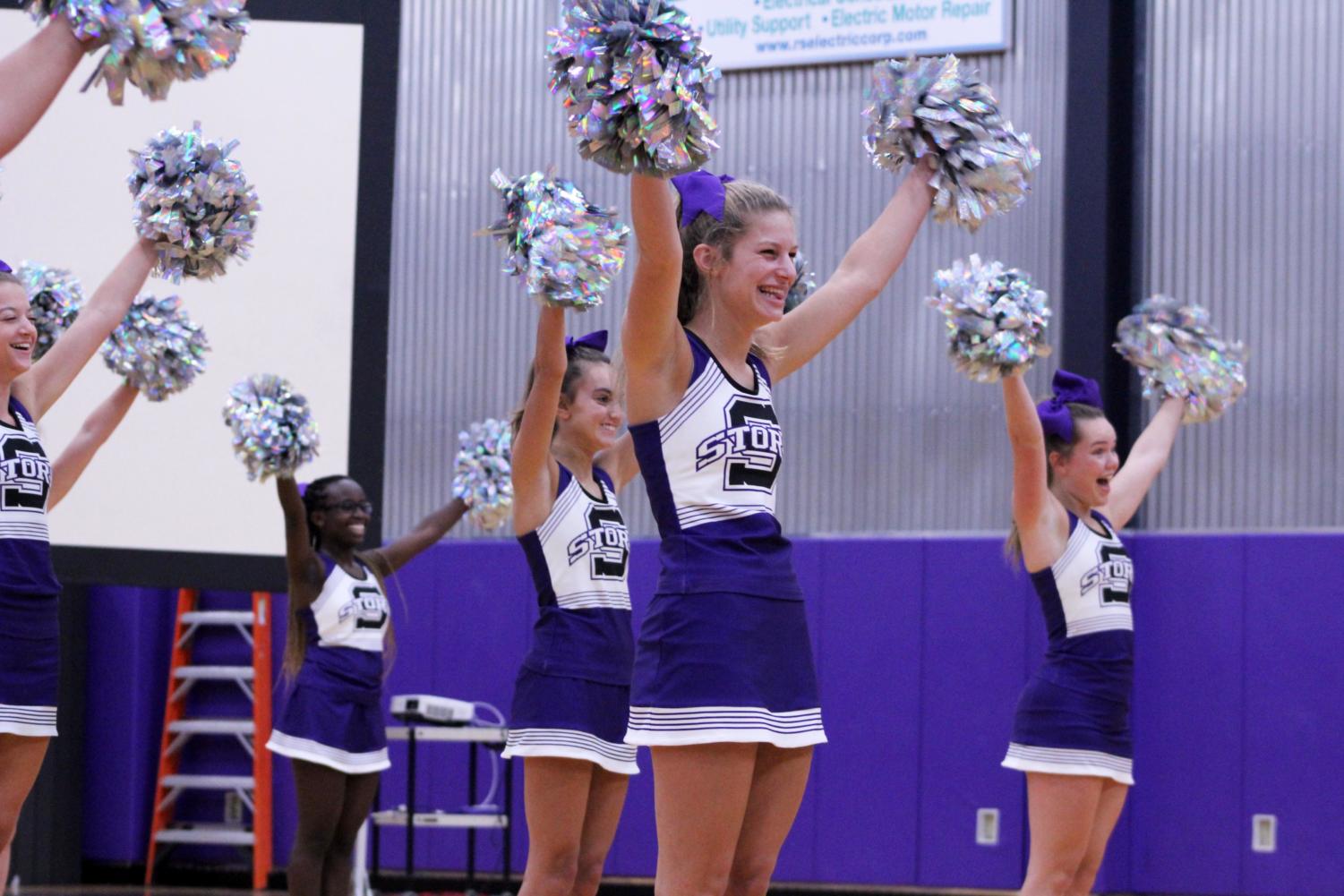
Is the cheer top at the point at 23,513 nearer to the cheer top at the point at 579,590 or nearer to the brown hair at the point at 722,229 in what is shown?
the cheer top at the point at 579,590

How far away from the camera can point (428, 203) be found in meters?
8.17

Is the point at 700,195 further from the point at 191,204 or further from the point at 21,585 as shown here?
the point at 21,585

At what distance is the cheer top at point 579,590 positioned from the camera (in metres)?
3.74

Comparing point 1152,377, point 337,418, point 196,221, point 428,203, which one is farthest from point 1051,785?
point 428,203

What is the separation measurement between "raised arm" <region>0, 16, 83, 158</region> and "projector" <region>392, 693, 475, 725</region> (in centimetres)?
444

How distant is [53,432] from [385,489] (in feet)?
8.47

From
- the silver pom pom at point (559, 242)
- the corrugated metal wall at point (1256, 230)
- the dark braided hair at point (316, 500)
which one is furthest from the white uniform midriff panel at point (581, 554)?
the corrugated metal wall at point (1256, 230)

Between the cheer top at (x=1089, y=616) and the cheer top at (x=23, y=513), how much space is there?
2389 mm

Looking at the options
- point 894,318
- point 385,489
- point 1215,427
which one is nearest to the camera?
point 1215,427

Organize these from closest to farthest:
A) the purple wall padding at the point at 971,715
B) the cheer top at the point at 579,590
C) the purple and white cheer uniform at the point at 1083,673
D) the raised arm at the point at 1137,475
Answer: the cheer top at the point at 579,590, the purple and white cheer uniform at the point at 1083,673, the raised arm at the point at 1137,475, the purple wall padding at the point at 971,715

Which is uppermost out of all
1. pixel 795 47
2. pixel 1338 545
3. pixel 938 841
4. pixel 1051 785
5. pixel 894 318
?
pixel 795 47

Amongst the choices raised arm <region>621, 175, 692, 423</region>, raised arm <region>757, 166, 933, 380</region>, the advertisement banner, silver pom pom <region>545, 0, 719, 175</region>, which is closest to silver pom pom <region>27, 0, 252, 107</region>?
silver pom pom <region>545, 0, 719, 175</region>

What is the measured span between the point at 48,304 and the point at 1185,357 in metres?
3.28

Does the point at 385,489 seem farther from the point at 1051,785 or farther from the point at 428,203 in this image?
the point at 1051,785
